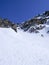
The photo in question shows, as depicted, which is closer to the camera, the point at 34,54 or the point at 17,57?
the point at 17,57

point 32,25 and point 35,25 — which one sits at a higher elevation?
point 32,25

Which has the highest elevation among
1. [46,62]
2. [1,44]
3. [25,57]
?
[1,44]

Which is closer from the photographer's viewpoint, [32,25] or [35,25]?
[35,25]

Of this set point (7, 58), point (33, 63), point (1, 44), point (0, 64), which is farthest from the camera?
point (1, 44)

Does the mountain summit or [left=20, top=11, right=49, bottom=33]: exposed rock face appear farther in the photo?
[left=20, top=11, right=49, bottom=33]: exposed rock face

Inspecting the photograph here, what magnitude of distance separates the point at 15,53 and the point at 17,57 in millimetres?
1430

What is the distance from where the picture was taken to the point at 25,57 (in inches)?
645

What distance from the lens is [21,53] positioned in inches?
700

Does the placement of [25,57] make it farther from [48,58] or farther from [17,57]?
[48,58]

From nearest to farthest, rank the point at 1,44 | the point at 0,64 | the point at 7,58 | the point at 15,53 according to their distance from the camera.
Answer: the point at 0,64
the point at 7,58
the point at 15,53
the point at 1,44

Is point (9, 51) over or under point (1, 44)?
under

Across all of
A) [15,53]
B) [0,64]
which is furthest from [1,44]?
[0,64]

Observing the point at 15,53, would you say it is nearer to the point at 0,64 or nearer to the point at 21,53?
the point at 21,53

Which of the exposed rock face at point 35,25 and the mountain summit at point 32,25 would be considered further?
the exposed rock face at point 35,25
